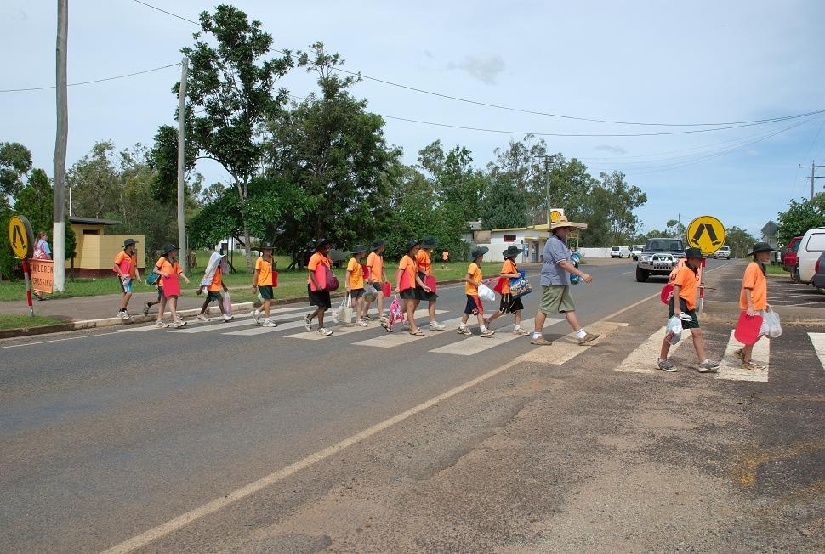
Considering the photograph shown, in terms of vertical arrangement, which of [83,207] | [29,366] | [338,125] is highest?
[338,125]

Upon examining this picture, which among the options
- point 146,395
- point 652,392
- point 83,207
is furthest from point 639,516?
point 83,207

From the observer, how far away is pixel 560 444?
5551 millimetres

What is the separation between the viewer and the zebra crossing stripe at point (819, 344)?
952 centimetres

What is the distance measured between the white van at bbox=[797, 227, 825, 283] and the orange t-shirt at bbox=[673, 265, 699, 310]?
685 inches

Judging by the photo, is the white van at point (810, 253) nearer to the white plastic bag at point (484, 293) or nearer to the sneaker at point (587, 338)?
the sneaker at point (587, 338)

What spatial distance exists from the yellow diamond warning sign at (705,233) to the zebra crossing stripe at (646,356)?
249cm

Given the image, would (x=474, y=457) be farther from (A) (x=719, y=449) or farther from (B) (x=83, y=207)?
(B) (x=83, y=207)

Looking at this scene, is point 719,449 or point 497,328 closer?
Answer: point 719,449

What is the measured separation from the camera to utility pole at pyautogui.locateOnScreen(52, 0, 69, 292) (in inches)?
745

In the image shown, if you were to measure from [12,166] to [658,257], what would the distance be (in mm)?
47898

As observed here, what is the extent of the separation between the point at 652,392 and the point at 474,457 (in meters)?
3.10

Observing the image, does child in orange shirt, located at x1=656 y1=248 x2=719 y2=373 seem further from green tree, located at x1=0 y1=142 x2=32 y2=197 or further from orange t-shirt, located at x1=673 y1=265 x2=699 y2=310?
green tree, located at x1=0 y1=142 x2=32 y2=197

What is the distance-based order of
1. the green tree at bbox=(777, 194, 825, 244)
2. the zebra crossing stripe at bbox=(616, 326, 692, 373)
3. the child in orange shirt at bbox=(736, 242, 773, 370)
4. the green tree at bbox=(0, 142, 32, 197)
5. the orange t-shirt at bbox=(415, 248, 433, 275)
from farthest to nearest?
the green tree at bbox=(0, 142, 32, 197) → the green tree at bbox=(777, 194, 825, 244) → the orange t-shirt at bbox=(415, 248, 433, 275) → the zebra crossing stripe at bbox=(616, 326, 692, 373) → the child in orange shirt at bbox=(736, 242, 773, 370)

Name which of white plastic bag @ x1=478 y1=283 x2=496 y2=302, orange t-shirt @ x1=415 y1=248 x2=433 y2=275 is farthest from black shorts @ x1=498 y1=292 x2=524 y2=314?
orange t-shirt @ x1=415 y1=248 x2=433 y2=275
